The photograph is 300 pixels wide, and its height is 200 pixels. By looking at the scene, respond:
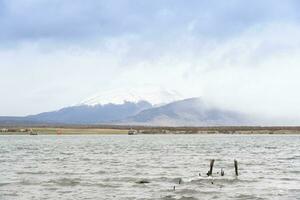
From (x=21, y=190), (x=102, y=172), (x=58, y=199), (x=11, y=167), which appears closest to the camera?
(x=58, y=199)

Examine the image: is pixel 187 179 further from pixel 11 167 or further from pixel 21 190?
pixel 11 167

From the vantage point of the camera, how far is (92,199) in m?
39.8

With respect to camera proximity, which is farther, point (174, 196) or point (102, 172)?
point (102, 172)

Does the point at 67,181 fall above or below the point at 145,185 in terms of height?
above

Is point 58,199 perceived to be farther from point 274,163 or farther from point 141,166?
point 274,163

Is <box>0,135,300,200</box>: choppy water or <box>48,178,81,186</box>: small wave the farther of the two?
<box>48,178,81,186</box>: small wave

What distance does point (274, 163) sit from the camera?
237 ft

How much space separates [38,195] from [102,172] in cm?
1834

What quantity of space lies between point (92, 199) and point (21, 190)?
7502 millimetres

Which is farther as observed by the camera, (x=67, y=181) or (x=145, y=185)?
(x=67, y=181)

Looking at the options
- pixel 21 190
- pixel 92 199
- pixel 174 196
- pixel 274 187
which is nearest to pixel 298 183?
pixel 274 187

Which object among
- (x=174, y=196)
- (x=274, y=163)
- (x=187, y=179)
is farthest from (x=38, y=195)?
(x=274, y=163)

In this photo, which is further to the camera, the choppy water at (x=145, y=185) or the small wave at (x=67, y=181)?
the small wave at (x=67, y=181)

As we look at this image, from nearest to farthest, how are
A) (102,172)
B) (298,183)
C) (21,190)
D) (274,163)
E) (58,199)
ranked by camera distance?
1. (58,199)
2. (21,190)
3. (298,183)
4. (102,172)
5. (274,163)
